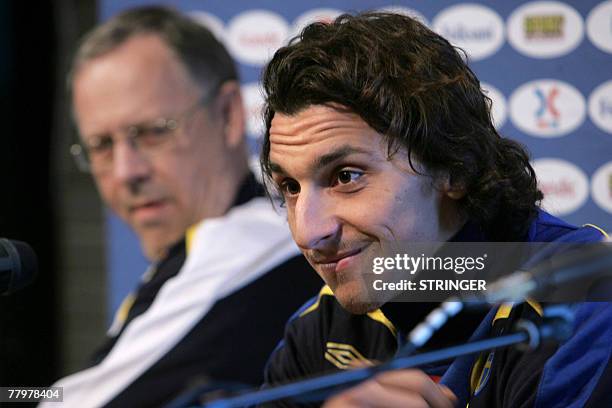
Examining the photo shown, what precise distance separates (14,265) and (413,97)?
2.22ft

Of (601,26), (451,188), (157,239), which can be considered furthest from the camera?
(157,239)

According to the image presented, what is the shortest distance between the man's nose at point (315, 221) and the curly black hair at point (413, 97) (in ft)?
0.45

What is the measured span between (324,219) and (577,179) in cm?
112

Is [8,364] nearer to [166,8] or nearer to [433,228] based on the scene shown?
[166,8]

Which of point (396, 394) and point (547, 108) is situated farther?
point (547, 108)

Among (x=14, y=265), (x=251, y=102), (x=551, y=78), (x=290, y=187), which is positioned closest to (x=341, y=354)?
(x=290, y=187)

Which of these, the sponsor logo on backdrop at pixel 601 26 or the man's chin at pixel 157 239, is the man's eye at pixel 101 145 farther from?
the sponsor logo on backdrop at pixel 601 26

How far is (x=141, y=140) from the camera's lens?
2.49 metres

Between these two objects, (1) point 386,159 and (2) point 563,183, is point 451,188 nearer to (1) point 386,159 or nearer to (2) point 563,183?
(1) point 386,159

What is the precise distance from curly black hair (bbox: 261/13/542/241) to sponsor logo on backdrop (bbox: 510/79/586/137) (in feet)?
2.66

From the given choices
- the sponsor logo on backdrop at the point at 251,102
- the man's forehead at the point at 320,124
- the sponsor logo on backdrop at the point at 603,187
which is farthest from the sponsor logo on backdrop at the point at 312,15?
the man's forehead at the point at 320,124

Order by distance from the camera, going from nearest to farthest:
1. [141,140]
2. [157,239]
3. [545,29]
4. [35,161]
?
1. [545,29]
2. [141,140]
3. [157,239]
4. [35,161]

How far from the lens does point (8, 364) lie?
306cm

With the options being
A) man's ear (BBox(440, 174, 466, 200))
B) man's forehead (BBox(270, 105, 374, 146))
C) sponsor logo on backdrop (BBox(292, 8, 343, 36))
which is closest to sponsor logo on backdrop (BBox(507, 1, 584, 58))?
sponsor logo on backdrop (BBox(292, 8, 343, 36))
